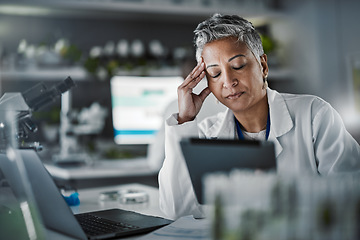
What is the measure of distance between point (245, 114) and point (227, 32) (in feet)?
1.03

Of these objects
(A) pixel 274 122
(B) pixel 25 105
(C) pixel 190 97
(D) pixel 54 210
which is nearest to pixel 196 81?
(C) pixel 190 97

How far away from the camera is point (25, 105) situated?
1.19 meters

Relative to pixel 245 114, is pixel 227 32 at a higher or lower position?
higher

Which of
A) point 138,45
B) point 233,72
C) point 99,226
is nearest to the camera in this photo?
point 99,226

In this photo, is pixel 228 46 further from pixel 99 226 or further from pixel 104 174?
pixel 104 174

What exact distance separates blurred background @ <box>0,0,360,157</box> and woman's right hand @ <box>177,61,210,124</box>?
182 cm

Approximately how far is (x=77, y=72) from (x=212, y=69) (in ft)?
6.83

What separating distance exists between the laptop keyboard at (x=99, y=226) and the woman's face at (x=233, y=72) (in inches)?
22.4

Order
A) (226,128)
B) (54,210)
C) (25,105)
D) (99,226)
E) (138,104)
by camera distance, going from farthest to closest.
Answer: (138,104)
(226,128)
(25,105)
(99,226)
(54,210)

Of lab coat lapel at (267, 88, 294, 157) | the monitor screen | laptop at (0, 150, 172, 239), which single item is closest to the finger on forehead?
lab coat lapel at (267, 88, 294, 157)

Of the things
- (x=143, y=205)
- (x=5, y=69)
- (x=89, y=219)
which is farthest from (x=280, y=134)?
(x=5, y=69)

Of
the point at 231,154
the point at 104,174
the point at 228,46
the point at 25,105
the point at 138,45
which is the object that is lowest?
the point at 104,174

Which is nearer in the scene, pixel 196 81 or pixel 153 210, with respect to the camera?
pixel 153 210

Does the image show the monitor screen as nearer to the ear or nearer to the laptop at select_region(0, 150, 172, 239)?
the ear
